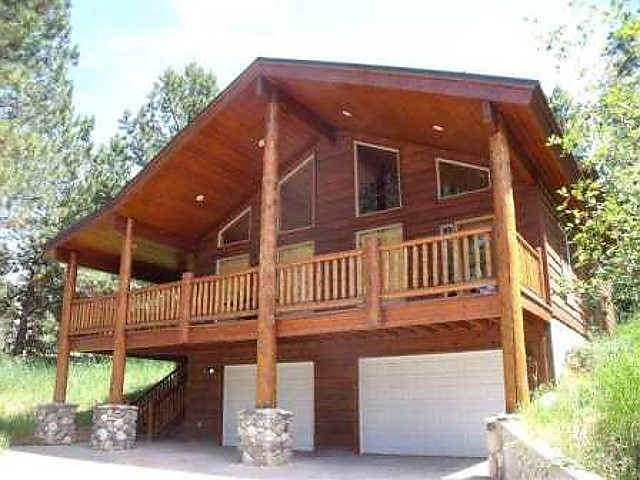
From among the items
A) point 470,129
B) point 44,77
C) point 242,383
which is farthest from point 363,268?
point 44,77

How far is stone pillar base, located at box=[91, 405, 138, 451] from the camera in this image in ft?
38.9

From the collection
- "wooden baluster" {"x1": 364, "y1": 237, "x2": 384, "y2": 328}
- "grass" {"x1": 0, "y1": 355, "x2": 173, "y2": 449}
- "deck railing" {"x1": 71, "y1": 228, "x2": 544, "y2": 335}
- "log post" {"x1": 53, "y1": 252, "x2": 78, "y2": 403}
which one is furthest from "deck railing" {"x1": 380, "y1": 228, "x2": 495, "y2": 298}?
"grass" {"x1": 0, "y1": 355, "x2": 173, "y2": 449}

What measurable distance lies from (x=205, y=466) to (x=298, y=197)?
644 centimetres

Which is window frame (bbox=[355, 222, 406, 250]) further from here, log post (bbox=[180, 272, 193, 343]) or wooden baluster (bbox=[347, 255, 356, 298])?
log post (bbox=[180, 272, 193, 343])

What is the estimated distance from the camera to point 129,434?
12.1 meters

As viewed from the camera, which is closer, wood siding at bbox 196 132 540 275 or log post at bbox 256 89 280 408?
log post at bbox 256 89 280 408

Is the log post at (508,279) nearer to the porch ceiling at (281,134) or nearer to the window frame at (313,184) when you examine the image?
the porch ceiling at (281,134)

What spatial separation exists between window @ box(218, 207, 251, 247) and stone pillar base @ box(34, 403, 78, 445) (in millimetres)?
5012

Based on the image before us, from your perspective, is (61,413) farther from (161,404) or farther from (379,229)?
(379,229)

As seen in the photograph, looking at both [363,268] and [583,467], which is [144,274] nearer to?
[363,268]

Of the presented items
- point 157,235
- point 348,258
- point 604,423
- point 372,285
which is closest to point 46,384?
point 157,235

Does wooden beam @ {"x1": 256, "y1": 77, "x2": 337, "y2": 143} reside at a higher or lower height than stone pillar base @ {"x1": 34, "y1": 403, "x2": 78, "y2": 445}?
higher

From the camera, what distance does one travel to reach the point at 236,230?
15.0 meters

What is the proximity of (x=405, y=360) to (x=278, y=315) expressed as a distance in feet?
9.72
